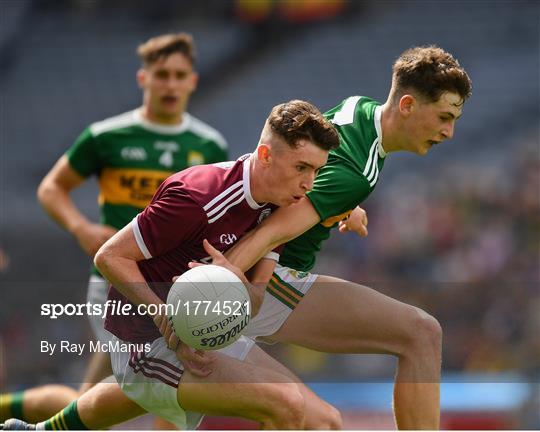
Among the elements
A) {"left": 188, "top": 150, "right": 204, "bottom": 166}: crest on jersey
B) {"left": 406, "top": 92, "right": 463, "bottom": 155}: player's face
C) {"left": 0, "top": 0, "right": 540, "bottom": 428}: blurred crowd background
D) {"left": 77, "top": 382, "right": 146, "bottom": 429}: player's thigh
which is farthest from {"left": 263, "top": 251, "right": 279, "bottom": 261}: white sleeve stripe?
{"left": 0, "top": 0, "right": 540, "bottom": 428}: blurred crowd background

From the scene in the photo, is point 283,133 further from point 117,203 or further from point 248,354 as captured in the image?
point 117,203

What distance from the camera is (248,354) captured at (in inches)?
203

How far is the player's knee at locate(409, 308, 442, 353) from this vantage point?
5250 millimetres

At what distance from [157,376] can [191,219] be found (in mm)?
763

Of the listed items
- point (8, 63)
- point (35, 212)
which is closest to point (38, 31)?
point (8, 63)

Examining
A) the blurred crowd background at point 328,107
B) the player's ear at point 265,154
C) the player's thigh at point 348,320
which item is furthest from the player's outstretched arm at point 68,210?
the blurred crowd background at point 328,107

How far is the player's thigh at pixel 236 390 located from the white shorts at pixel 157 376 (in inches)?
2.9

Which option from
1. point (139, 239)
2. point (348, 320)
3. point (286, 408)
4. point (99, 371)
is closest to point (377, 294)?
point (348, 320)

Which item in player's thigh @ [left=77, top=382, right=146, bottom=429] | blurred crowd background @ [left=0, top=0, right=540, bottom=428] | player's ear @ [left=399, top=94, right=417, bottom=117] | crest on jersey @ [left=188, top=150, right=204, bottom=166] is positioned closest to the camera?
player's ear @ [left=399, top=94, right=417, bottom=117]

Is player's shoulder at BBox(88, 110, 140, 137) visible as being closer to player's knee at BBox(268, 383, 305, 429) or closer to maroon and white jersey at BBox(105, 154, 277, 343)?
maroon and white jersey at BBox(105, 154, 277, 343)

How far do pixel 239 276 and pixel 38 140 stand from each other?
14.3 metres

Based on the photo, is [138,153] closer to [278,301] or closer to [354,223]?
[354,223]

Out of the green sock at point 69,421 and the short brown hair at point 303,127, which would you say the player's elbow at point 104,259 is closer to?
the short brown hair at point 303,127

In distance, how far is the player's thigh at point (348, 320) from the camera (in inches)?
207
